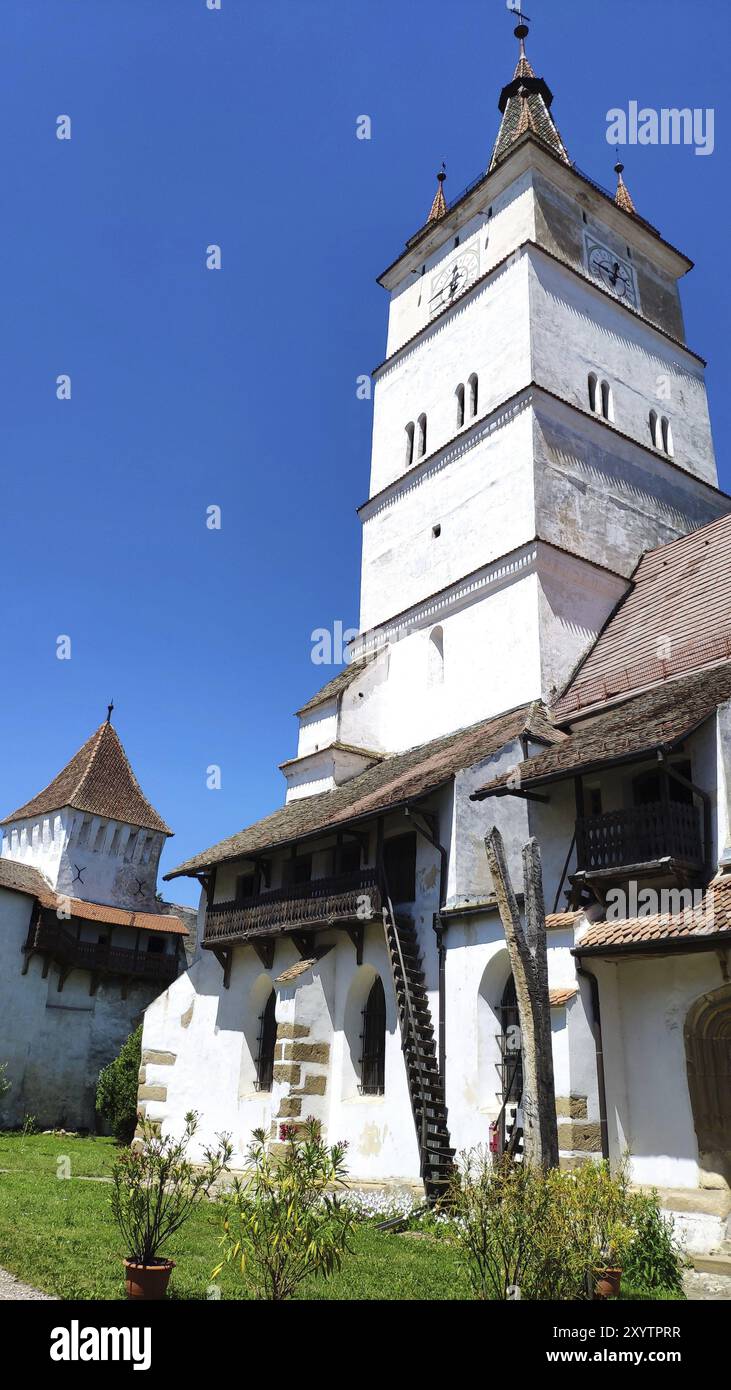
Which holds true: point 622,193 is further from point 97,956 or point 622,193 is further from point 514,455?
point 97,956

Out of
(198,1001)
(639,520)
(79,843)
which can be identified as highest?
(639,520)

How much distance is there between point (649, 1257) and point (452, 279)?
2815cm

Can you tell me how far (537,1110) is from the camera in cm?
1037

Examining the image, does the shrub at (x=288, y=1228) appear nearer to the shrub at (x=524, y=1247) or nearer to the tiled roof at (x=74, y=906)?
the shrub at (x=524, y=1247)

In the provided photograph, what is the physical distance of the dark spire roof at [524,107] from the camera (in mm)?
32031

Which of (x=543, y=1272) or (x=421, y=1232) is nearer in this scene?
(x=543, y=1272)

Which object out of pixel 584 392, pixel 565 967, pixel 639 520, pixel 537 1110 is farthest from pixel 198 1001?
pixel 584 392

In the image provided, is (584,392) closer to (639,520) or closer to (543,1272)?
(639,520)

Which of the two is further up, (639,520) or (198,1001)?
(639,520)

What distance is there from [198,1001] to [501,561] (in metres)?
13.3

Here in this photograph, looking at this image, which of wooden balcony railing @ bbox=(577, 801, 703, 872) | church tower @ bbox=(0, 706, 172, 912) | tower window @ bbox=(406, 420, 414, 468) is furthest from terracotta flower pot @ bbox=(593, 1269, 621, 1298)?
church tower @ bbox=(0, 706, 172, 912)
